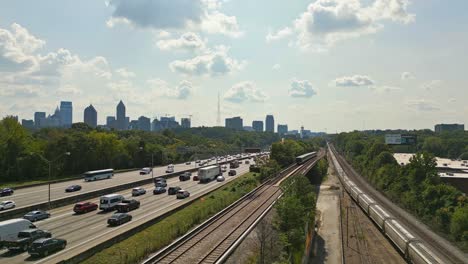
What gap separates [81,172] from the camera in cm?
10269

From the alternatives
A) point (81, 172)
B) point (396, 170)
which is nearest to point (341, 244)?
point (396, 170)

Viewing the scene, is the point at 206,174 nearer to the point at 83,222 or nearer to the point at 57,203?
the point at 57,203

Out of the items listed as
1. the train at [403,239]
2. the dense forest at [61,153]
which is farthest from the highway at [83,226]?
the train at [403,239]

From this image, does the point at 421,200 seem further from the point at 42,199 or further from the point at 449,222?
the point at 42,199

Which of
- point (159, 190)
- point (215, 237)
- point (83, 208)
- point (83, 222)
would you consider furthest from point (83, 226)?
point (159, 190)

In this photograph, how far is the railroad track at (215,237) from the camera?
31.6 metres

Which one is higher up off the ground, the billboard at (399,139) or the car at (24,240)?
the billboard at (399,139)

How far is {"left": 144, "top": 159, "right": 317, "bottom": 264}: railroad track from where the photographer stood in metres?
31.6

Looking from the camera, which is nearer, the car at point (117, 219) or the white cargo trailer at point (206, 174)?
the car at point (117, 219)

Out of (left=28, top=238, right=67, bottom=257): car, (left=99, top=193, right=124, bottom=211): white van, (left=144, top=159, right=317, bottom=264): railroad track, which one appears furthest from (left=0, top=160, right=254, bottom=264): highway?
(left=144, top=159, right=317, bottom=264): railroad track

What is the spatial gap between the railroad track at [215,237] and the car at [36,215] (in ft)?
66.9

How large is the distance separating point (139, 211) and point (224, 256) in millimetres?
25535

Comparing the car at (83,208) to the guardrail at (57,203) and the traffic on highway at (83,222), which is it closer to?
the traffic on highway at (83,222)

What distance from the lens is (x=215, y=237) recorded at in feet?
125
